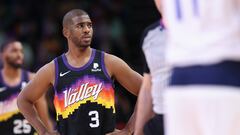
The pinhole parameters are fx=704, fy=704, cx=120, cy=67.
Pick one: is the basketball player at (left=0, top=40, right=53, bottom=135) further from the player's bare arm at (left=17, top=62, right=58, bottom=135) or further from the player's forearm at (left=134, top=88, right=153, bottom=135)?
the player's forearm at (left=134, top=88, right=153, bottom=135)

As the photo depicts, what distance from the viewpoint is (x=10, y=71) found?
9.49 m

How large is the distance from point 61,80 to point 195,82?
10.7 ft

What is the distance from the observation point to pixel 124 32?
13945 millimetres

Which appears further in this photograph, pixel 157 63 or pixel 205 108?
pixel 157 63

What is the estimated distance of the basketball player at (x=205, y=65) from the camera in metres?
3.58

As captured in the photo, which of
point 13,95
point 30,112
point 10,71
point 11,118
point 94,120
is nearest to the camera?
point 94,120

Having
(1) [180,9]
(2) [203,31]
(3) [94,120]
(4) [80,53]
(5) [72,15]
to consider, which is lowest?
(3) [94,120]

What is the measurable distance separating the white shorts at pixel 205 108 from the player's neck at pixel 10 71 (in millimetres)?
5835

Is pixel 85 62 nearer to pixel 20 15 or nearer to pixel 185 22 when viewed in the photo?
pixel 185 22

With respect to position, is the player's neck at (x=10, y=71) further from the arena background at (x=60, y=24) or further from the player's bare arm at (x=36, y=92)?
the arena background at (x=60, y=24)

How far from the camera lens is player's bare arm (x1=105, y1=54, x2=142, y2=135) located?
6812 mm

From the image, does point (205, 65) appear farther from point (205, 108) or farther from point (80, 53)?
point (80, 53)

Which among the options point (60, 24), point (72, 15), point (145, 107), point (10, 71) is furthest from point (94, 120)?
point (60, 24)

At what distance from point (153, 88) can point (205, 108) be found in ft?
2.95
